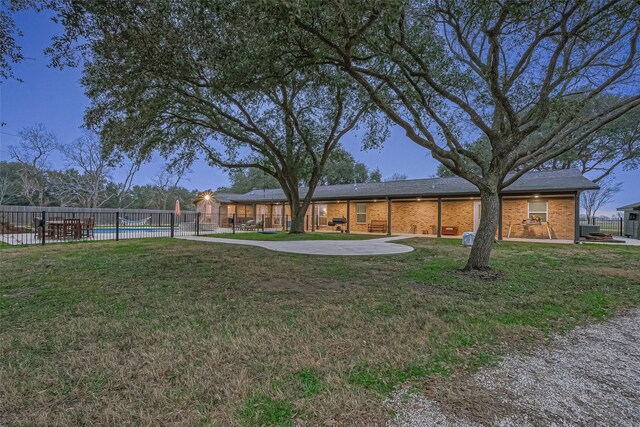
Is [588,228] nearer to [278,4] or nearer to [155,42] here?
[278,4]

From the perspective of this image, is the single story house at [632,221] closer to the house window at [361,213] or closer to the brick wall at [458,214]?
the brick wall at [458,214]

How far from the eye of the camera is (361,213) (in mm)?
20578

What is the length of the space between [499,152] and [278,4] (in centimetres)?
544

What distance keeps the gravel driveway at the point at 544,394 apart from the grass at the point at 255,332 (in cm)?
21

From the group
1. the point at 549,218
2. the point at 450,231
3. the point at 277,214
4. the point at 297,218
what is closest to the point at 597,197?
the point at 549,218

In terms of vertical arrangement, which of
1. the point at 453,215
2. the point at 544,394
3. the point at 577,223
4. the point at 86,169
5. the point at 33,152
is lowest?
the point at 544,394

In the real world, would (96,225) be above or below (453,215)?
below

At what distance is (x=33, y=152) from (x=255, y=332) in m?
A: 32.6

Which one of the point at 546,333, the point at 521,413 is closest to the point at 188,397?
the point at 521,413

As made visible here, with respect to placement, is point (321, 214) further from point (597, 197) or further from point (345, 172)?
point (597, 197)

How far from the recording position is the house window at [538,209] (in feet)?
48.7

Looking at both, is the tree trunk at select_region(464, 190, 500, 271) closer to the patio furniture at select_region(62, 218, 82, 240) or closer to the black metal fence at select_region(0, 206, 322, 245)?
the black metal fence at select_region(0, 206, 322, 245)

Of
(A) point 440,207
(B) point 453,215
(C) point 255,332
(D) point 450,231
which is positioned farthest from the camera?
(B) point 453,215

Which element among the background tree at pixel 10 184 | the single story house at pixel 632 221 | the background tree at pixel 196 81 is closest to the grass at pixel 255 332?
the background tree at pixel 196 81
